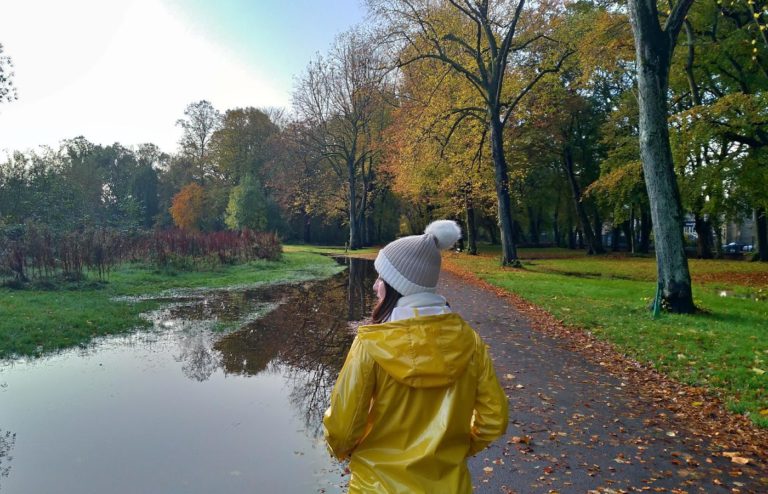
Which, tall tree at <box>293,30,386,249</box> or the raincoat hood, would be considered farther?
tall tree at <box>293,30,386,249</box>

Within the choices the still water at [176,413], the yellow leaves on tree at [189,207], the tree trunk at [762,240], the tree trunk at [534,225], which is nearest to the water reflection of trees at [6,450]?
the still water at [176,413]

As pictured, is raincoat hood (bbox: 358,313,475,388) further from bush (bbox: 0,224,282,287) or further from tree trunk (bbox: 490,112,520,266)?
tree trunk (bbox: 490,112,520,266)

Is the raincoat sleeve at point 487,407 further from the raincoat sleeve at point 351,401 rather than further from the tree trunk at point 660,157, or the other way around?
the tree trunk at point 660,157

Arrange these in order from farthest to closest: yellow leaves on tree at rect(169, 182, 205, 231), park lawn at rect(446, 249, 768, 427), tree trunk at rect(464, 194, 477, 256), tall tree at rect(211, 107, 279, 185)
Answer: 1. tall tree at rect(211, 107, 279, 185)
2. yellow leaves on tree at rect(169, 182, 205, 231)
3. tree trunk at rect(464, 194, 477, 256)
4. park lawn at rect(446, 249, 768, 427)

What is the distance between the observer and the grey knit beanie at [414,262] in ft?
7.23

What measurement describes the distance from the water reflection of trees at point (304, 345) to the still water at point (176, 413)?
26 mm

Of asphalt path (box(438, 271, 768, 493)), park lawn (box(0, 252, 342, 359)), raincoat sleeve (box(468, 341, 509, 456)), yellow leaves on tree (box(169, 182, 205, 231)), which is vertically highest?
yellow leaves on tree (box(169, 182, 205, 231))

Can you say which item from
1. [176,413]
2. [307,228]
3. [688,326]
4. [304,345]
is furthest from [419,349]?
[307,228]

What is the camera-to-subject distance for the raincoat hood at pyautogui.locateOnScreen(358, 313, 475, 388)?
78.6 inches

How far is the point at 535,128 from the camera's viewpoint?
29453 mm

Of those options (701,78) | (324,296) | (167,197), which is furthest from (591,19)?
(167,197)

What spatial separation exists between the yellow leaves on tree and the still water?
4600 cm

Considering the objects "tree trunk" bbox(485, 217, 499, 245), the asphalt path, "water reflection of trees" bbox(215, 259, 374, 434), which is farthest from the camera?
"tree trunk" bbox(485, 217, 499, 245)

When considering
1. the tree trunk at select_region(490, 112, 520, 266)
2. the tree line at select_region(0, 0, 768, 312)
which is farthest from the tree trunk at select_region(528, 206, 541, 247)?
the tree trunk at select_region(490, 112, 520, 266)
